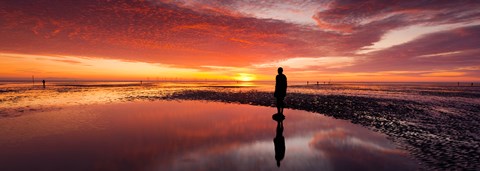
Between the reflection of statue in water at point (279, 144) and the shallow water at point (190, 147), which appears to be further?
the reflection of statue in water at point (279, 144)

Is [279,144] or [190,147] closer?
[190,147]

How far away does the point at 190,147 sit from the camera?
773 cm

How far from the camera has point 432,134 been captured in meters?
10.0

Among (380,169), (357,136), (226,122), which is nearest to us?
(380,169)

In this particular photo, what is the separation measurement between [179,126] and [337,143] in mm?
7439

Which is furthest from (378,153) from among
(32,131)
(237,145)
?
(32,131)

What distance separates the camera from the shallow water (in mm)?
6164

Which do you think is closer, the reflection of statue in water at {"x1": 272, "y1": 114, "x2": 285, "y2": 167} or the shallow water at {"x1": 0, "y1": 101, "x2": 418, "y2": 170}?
the shallow water at {"x1": 0, "y1": 101, "x2": 418, "y2": 170}

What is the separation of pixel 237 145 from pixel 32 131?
9.48 m

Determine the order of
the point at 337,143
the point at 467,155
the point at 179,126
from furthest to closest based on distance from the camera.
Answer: the point at 179,126 → the point at 337,143 → the point at 467,155

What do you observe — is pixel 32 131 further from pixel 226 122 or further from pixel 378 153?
pixel 378 153

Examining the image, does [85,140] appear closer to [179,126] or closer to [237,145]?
[179,126]

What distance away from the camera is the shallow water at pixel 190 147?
6164 millimetres

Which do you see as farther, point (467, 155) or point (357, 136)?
point (357, 136)
